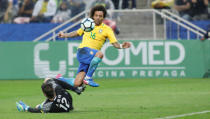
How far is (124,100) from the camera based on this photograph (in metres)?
13.6

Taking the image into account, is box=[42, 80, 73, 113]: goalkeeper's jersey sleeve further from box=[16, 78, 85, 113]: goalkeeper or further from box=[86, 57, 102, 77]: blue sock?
box=[86, 57, 102, 77]: blue sock

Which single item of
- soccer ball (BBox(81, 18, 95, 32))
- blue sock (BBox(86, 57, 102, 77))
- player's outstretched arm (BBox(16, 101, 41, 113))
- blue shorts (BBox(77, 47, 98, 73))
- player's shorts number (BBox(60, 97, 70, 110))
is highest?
soccer ball (BBox(81, 18, 95, 32))

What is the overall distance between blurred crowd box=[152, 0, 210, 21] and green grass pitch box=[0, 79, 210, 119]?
20.1ft

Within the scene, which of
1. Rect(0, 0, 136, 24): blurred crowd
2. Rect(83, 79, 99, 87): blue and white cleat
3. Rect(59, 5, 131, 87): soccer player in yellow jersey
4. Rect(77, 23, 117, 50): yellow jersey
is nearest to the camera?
Rect(83, 79, 99, 87): blue and white cleat

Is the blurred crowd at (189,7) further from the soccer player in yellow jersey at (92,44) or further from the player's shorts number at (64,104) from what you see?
the player's shorts number at (64,104)

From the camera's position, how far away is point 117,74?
22250 mm

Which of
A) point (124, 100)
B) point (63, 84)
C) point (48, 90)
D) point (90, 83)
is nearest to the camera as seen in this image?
point (48, 90)

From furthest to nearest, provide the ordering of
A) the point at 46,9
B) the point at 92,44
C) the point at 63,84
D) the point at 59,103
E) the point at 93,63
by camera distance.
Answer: the point at 46,9 → the point at 92,44 → the point at 93,63 → the point at 63,84 → the point at 59,103

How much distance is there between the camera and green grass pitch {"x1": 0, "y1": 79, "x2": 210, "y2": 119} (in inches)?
405

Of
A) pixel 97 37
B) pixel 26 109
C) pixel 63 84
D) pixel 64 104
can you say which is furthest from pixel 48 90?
pixel 97 37

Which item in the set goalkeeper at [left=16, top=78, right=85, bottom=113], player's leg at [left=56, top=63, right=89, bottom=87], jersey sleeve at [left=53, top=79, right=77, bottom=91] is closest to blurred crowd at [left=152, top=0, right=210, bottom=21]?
player's leg at [left=56, top=63, right=89, bottom=87]

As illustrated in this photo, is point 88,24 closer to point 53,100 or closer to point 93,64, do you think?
point 93,64

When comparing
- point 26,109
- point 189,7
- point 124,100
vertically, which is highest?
point 189,7

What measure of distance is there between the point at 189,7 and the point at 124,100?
1277 cm
